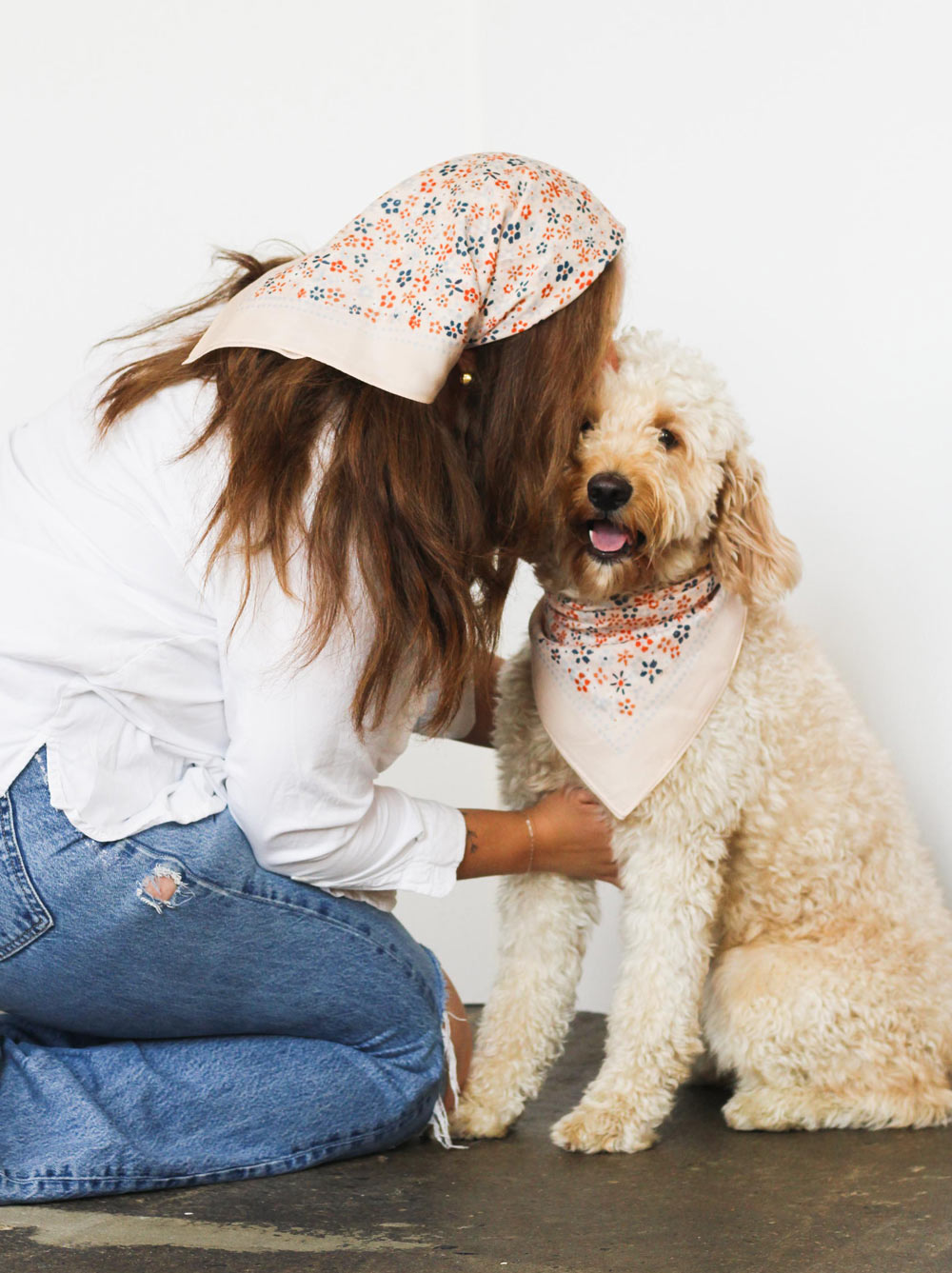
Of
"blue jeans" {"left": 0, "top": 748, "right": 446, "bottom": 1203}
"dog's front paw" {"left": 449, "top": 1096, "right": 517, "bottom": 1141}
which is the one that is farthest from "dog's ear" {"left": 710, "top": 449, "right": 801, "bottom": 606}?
"dog's front paw" {"left": 449, "top": 1096, "right": 517, "bottom": 1141}

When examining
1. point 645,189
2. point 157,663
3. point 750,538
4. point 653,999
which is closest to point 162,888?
point 157,663

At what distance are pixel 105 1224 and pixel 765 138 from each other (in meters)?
2.40

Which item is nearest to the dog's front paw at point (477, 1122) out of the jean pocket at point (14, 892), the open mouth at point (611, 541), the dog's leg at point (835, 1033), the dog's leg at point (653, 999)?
the dog's leg at point (653, 999)

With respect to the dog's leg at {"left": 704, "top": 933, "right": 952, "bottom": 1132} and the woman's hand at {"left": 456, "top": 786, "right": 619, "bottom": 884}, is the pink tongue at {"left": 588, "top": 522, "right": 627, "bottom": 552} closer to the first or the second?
the woman's hand at {"left": 456, "top": 786, "right": 619, "bottom": 884}

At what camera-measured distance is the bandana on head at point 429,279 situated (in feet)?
5.50

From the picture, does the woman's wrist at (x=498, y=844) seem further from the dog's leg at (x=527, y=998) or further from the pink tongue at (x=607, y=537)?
the pink tongue at (x=607, y=537)

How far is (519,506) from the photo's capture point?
189 centimetres

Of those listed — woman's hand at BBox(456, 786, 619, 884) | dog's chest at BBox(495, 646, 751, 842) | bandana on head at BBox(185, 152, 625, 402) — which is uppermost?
bandana on head at BBox(185, 152, 625, 402)

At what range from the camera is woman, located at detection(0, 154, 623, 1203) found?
1704mm

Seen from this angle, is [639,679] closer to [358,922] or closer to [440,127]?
[358,922]

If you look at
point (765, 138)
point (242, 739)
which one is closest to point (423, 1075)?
point (242, 739)

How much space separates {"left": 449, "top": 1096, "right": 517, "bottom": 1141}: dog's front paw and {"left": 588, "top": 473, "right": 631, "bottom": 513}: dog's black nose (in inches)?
39.2

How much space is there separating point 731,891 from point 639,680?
40 centimetres

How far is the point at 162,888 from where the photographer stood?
71.7 inches
